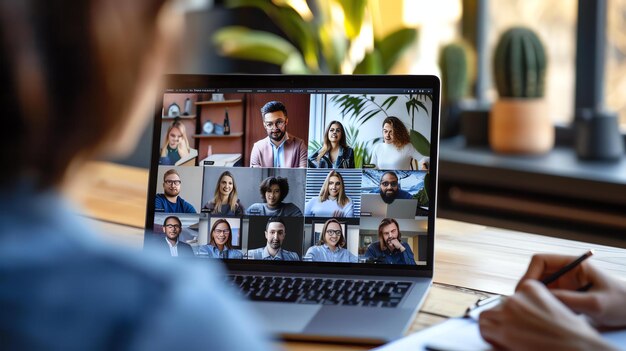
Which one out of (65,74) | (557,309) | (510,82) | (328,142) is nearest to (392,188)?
(328,142)

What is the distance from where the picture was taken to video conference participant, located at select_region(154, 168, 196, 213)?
3.84 ft

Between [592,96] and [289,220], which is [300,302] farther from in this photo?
[592,96]

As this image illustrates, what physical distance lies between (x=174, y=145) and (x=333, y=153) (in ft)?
0.75

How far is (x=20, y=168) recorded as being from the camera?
0.39 meters

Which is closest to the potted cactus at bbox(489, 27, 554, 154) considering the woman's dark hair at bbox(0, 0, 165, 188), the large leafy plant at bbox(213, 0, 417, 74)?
the large leafy plant at bbox(213, 0, 417, 74)

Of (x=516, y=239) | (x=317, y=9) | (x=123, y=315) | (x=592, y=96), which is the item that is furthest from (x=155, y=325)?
(x=317, y=9)

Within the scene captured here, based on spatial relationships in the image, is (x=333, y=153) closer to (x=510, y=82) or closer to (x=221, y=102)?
(x=221, y=102)

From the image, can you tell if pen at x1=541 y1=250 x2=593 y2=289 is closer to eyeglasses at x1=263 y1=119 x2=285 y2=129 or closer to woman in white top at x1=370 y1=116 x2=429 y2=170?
woman in white top at x1=370 y1=116 x2=429 y2=170

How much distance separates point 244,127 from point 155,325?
808 mm

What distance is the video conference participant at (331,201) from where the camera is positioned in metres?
1.13

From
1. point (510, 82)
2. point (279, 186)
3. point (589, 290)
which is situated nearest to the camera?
point (589, 290)

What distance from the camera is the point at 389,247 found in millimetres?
1115

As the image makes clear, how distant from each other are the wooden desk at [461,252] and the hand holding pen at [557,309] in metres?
0.12

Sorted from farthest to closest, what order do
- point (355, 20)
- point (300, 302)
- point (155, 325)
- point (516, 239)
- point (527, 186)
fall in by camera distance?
point (355, 20)
point (527, 186)
point (516, 239)
point (300, 302)
point (155, 325)
